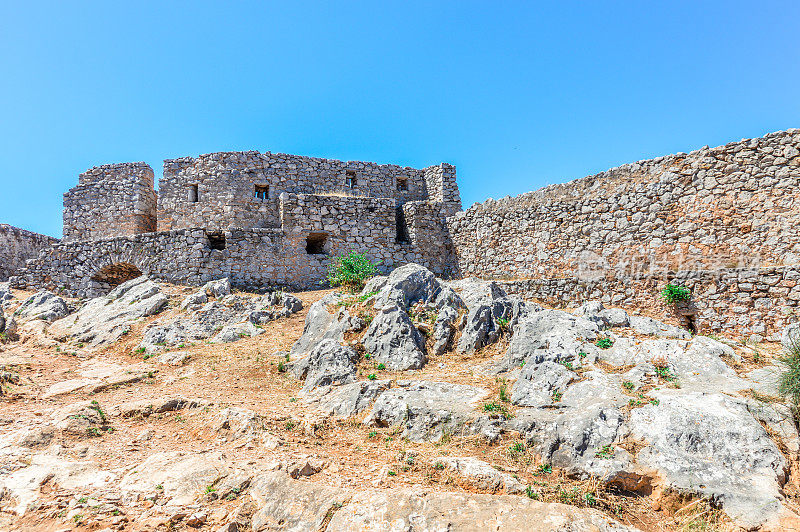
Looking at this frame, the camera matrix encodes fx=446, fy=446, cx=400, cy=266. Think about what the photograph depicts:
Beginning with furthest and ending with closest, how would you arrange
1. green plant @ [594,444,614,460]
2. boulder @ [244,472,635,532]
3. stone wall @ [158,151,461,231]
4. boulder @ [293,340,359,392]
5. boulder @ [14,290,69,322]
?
stone wall @ [158,151,461,231]
boulder @ [14,290,69,322]
boulder @ [293,340,359,392]
green plant @ [594,444,614,460]
boulder @ [244,472,635,532]

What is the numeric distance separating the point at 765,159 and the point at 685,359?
8475 millimetres

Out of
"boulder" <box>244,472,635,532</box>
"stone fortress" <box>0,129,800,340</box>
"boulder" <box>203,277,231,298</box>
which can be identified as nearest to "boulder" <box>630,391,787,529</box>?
"boulder" <box>244,472,635,532</box>

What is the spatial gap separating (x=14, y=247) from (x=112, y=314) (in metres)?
12.6

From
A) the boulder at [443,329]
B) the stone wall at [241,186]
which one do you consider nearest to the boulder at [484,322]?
the boulder at [443,329]

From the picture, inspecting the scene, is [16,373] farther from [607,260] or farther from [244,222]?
[607,260]

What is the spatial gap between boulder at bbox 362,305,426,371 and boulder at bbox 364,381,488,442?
3.53 ft

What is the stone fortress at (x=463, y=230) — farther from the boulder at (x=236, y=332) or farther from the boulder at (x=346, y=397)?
the boulder at (x=346, y=397)

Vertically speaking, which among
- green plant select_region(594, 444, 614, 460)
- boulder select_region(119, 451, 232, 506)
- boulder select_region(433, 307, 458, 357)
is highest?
boulder select_region(433, 307, 458, 357)

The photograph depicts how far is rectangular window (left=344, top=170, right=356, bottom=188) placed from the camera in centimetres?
2262

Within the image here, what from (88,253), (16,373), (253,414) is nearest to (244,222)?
(88,253)

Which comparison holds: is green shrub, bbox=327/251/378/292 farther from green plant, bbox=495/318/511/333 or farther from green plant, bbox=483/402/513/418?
green plant, bbox=483/402/513/418

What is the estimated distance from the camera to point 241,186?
20.8 m

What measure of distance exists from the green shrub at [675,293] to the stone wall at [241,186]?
1070 centimetres

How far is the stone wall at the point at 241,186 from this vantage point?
20672mm
